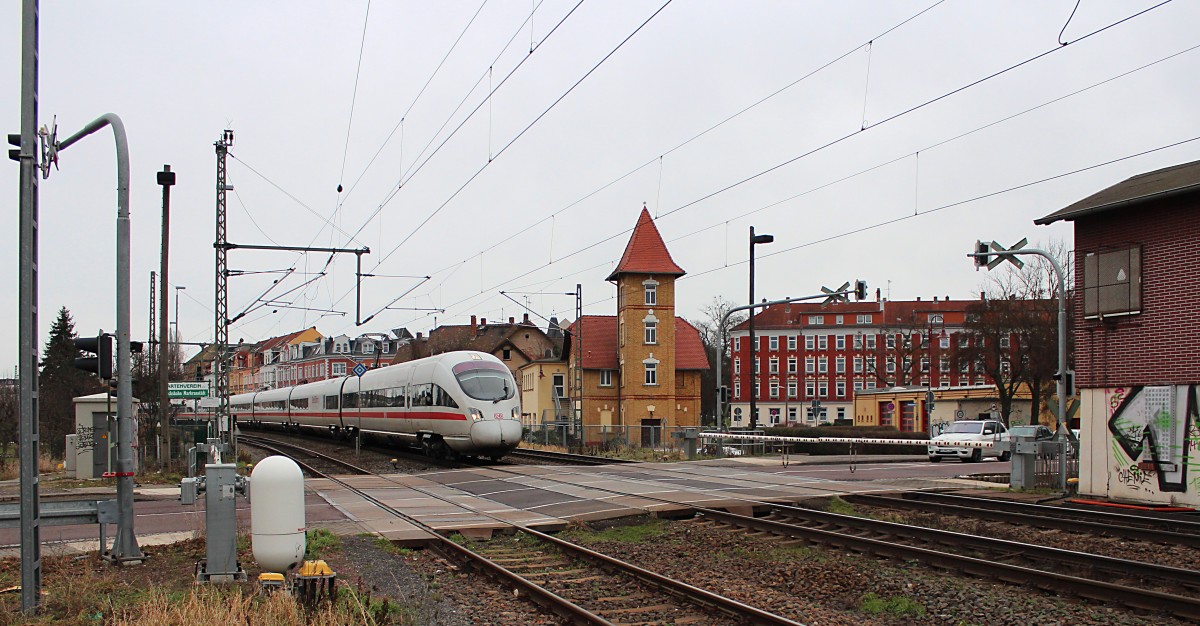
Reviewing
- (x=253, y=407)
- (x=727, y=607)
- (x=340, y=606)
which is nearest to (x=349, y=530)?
(x=340, y=606)

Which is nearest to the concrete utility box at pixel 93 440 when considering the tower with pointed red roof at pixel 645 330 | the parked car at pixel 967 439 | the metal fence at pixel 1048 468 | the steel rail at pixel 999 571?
the steel rail at pixel 999 571

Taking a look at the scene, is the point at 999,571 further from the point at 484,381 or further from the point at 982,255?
the point at 484,381

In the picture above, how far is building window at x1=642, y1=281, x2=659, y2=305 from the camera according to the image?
210ft

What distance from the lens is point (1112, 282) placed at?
19359 mm

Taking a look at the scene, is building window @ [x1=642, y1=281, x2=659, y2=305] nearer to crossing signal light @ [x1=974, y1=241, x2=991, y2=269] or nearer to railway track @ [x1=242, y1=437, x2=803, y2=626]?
crossing signal light @ [x1=974, y1=241, x2=991, y2=269]

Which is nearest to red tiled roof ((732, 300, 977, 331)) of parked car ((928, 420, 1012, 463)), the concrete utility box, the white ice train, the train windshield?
parked car ((928, 420, 1012, 463))

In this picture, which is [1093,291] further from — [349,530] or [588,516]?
[349,530]

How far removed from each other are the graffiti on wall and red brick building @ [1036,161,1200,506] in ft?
0.06

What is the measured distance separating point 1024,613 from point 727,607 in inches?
104

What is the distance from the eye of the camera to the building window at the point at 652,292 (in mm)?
64125

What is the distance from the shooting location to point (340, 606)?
27.9 feet

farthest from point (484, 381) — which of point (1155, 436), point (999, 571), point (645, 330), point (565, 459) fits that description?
point (645, 330)

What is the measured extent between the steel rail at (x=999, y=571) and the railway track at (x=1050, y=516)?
2.95 m

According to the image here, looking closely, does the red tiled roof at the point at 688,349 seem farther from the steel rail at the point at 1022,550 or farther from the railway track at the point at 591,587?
the railway track at the point at 591,587
